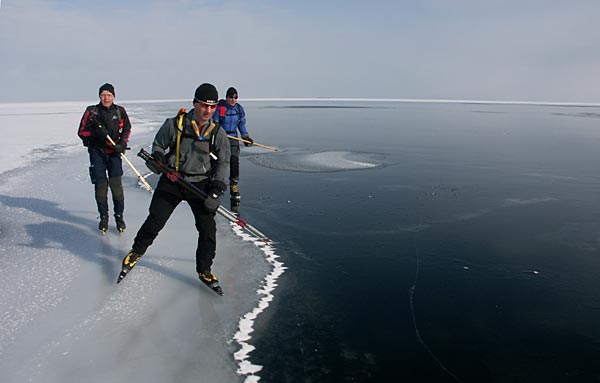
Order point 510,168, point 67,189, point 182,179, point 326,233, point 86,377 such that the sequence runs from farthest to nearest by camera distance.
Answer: point 510,168, point 67,189, point 326,233, point 182,179, point 86,377

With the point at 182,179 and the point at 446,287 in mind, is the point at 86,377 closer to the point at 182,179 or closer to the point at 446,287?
the point at 182,179

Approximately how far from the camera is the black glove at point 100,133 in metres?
5.38

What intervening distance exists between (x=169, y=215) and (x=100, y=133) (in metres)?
2.10

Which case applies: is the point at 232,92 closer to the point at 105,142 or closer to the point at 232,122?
the point at 232,122

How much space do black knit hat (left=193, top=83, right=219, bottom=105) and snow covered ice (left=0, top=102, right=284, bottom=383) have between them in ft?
6.19

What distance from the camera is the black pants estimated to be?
402 cm

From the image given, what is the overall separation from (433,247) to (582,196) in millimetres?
5237

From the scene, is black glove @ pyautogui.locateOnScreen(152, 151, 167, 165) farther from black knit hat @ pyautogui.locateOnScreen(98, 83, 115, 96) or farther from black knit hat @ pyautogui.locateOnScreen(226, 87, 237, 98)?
black knit hat @ pyautogui.locateOnScreen(226, 87, 237, 98)

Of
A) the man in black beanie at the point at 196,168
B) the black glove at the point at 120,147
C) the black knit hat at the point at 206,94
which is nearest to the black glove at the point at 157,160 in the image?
the man in black beanie at the point at 196,168

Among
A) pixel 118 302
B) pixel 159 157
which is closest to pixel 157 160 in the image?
pixel 159 157

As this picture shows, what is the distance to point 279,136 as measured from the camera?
21.3m

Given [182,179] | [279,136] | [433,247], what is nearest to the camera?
[182,179]

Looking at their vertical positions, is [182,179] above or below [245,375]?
above

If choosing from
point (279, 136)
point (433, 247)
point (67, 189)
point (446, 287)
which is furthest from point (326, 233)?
point (279, 136)
